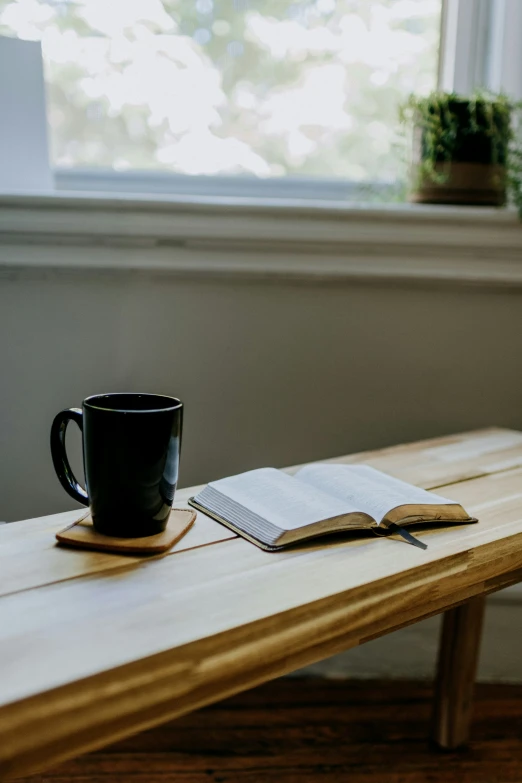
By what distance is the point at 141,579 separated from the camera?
1.98 feet

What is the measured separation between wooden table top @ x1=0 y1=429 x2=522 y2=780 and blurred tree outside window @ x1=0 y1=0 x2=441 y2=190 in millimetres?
810

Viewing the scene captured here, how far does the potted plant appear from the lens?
1.21m

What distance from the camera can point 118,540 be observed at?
0.66m

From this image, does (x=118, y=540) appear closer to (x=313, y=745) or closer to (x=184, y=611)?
(x=184, y=611)

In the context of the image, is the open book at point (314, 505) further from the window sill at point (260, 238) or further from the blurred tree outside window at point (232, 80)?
the blurred tree outside window at point (232, 80)

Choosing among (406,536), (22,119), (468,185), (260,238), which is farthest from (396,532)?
(22,119)

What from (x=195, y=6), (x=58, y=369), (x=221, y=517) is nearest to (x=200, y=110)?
(x=195, y=6)

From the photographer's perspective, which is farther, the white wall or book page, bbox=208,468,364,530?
the white wall

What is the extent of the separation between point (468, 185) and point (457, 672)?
78 cm

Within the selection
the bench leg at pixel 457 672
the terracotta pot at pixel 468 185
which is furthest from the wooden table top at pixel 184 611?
the terracotta pot at pixel 468 185

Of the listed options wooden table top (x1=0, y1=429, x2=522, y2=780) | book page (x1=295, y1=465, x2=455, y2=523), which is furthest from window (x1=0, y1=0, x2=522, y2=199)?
wooden table top (x1=0, y1=429, x2=522, y2=780)

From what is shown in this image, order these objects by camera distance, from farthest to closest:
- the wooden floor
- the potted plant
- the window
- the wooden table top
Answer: the window
the potted plant
the wooden floor
the wooden table top

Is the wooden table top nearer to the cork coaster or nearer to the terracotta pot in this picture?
the cork coaster

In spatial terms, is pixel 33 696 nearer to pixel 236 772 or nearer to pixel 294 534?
pixel 294 534
